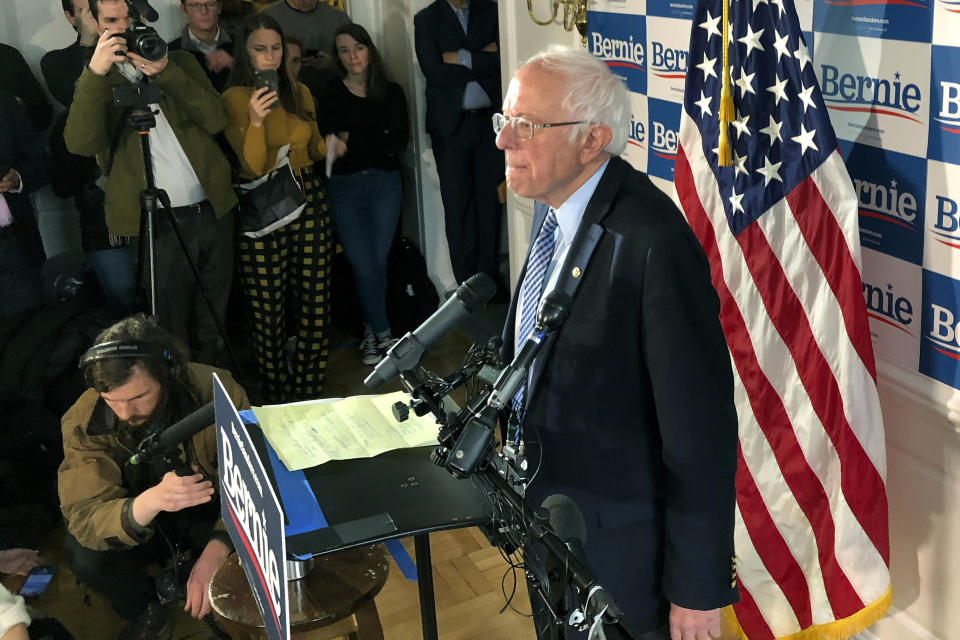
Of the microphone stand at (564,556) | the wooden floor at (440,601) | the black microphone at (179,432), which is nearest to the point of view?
the microphone stand at (564,556)

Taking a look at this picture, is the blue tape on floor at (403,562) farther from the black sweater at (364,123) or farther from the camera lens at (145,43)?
the black sweater at (364,123)

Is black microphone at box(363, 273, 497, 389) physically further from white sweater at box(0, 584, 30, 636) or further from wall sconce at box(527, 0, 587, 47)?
wall sconce at box(527, 0, 587, 47)

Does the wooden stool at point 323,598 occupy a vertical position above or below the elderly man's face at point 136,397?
below

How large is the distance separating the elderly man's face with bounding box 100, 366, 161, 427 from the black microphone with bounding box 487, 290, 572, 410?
1.31m

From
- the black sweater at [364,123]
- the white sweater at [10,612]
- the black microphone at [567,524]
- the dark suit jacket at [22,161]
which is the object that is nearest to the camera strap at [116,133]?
the dark suit jacket at [22,161]

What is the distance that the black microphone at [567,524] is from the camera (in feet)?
3.52

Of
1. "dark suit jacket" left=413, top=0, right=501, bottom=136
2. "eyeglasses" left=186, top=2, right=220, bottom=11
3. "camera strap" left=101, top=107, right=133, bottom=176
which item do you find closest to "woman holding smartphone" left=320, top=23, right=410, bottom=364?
"dark suit jacket" left=413, top=0, right=501, bottom=136

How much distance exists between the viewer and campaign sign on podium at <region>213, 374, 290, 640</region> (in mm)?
1183

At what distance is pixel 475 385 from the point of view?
1.46 meters

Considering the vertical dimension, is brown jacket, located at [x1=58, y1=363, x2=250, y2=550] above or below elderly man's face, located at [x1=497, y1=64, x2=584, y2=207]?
below

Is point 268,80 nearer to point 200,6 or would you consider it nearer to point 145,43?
point 145,43

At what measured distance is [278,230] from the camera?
3646 mm

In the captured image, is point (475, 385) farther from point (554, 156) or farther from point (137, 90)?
point (137, 90)

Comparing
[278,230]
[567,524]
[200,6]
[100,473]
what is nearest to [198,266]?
[278,230]
